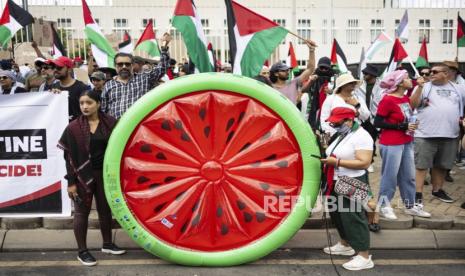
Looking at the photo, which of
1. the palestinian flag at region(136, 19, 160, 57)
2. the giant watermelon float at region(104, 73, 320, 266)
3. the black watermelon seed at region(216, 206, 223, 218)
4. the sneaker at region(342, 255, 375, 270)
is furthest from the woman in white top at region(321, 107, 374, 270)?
the palestinian flag at region(136, 19, 160, 57)

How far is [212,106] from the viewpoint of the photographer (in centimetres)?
398

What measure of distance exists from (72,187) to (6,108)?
4.17 ft

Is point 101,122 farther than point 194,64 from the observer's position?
No

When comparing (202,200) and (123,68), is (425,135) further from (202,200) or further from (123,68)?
(123,68)

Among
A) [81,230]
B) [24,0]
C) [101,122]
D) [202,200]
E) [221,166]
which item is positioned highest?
[24,0]

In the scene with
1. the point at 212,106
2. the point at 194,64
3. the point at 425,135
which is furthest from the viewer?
the point at 425,135

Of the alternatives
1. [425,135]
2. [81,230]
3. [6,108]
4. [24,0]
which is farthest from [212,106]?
[24,0]

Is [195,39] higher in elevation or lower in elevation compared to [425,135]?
higher

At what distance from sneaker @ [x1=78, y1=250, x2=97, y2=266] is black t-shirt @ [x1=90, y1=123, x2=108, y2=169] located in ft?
2.53

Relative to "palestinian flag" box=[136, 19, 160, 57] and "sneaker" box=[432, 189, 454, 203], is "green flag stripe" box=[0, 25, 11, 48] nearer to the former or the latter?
"palestinian flag" box=[136, 19, 160, 57]

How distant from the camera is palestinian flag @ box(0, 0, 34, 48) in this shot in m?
6.30

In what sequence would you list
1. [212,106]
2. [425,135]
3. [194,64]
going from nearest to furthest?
1. [212,106]
2. [194,64]
3. [425,135]

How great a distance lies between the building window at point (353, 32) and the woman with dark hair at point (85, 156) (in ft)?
107

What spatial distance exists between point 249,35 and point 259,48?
6.0 inches
